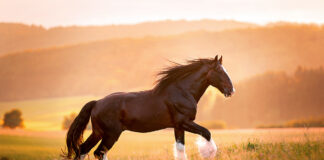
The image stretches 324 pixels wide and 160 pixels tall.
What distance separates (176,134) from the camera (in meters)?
7.52

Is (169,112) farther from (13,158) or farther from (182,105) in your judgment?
(13,158)

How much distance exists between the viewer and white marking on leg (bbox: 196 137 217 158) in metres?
7.36

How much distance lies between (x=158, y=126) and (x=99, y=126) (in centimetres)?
122

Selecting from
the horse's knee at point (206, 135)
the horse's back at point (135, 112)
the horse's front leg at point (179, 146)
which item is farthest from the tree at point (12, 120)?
the horse's knee at point (206, 135)

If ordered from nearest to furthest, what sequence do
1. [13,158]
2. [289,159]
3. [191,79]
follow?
[289,159]
[191,79]
[13,158]

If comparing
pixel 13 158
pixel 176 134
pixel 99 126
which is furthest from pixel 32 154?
pixel 176 134

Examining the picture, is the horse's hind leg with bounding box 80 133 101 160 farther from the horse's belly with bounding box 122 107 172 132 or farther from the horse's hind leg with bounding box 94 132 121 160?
the horse's belly with bounding box 122 107 172 132

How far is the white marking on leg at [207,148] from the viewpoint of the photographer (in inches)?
290

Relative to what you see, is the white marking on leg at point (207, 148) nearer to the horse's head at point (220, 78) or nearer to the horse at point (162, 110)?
the horse at point (162, 110)

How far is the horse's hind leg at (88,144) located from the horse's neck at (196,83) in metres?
2.12

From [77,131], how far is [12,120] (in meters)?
16.6

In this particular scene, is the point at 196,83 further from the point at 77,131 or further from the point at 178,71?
the point at 77,131

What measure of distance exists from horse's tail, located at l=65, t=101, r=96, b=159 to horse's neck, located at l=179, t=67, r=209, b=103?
2021 mm

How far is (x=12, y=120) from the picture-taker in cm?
2297
